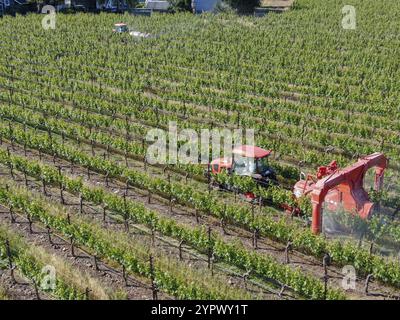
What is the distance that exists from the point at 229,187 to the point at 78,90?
14.6m

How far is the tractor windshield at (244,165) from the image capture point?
17.9 m

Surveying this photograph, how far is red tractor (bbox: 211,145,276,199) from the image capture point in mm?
17688

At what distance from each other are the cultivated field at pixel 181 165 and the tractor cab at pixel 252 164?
48cm

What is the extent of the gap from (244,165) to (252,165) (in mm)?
290

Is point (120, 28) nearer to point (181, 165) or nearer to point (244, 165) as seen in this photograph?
point (181, 165)

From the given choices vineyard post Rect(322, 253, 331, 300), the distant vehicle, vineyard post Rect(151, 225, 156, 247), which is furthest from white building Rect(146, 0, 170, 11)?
vineyard post Rect(322, 253, 331, 300)

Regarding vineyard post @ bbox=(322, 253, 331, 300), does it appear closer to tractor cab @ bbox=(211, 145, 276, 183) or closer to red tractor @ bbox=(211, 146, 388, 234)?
red tractor @ bbox=(211, 146, 388, 234)

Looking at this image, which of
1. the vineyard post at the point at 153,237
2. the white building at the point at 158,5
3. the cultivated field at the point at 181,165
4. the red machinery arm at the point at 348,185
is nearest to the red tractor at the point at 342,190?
the red machinery arm at the point at 348,185

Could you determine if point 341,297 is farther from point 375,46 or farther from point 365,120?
point 375,46

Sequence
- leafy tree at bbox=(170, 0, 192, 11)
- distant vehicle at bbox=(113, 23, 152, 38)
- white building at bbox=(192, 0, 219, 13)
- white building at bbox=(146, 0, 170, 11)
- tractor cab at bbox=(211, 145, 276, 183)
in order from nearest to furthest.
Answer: tractor cab at bbox=(211, 145, 276, 183) < distant vehicle at bbox=(113, 23, 152, 38) < leafy tree at bbox=(170, 0, 192, 11) < white building at bbox=(146, 0, 170, 11) < white building at bbox=(192, 0, 219, 13)

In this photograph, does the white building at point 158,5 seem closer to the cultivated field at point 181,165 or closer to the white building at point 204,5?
the white building at point 204,5

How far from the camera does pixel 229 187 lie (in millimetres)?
18406

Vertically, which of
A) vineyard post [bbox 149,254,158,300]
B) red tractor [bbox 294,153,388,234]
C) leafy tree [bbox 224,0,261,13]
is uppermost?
leafy tree [bbox 224,0,261,13]

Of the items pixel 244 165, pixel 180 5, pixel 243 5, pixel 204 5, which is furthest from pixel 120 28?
pixel 244 165
